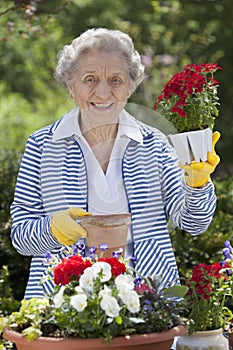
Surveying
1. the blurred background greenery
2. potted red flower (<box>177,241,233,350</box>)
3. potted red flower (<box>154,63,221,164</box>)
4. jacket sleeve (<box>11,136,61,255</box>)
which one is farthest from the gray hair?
the blurred background greenery

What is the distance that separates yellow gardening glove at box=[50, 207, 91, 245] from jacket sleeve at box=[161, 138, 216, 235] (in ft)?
1.07

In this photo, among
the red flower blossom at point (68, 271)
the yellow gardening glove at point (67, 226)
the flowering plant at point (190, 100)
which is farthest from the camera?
the yellow gardening glove at point (67, 226)

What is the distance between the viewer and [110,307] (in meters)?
1.74

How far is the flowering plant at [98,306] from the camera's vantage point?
5.75 ft

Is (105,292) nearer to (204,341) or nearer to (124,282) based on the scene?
(124,282)

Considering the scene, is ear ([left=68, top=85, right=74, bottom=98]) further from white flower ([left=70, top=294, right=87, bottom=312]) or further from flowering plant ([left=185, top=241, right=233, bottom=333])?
white flower ([left=70, top=294, right=87, bottom=312])

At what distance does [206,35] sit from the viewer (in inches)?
280

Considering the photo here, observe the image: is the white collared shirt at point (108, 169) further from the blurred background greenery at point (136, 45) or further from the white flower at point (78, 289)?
the blurred background greenery at point (136, 45)

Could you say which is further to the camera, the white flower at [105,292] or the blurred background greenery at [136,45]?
the blurred background greenery at [136,45]

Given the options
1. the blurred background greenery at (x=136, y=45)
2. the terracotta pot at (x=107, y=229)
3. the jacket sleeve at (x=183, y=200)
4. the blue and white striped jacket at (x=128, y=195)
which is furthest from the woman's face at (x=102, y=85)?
the blurred background greenery at (x=136, y=45)

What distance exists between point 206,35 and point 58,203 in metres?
4.80

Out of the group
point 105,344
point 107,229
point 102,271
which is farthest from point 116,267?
point 107,229

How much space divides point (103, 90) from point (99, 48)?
6.2 inches

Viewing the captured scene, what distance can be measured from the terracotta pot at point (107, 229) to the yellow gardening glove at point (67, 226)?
6cm
